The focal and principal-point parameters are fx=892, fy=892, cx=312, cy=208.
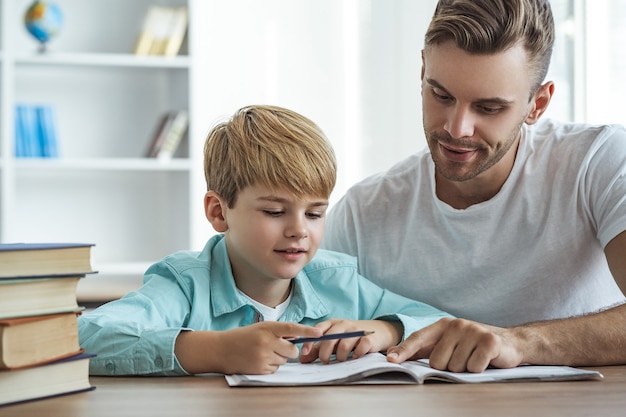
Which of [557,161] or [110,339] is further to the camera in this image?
[557,161]

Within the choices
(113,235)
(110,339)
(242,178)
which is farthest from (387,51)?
(110,339)

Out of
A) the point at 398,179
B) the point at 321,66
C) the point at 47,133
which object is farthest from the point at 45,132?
the point at 398,179

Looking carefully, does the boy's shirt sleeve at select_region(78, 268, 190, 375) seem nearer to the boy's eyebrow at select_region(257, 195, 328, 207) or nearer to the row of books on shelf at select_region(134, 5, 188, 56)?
the boy's eyebrow at select_region(257, 195, 328, 207)

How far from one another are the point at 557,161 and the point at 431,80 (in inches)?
11.7

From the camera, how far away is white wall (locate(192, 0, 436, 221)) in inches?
149

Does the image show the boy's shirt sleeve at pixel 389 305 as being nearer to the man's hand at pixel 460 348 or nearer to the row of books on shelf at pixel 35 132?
the man's hand at pixel 460 348

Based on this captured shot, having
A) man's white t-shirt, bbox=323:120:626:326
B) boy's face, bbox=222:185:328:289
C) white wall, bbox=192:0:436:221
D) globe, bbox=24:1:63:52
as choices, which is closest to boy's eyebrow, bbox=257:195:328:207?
boy's face, bbox=222:185:328:289

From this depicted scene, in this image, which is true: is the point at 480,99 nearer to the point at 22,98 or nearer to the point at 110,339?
the point at 110,339

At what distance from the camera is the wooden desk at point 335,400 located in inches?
38.7

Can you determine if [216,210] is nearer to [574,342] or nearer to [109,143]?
[574,342]

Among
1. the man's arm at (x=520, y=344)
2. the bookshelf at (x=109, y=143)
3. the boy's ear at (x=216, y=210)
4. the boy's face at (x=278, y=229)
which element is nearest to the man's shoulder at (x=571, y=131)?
the man's arm at (x=520, y=344)

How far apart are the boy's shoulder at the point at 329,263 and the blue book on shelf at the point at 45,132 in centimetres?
250

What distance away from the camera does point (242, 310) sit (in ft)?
4.84

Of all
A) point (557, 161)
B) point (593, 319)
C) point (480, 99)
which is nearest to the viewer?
point (593, 319)
